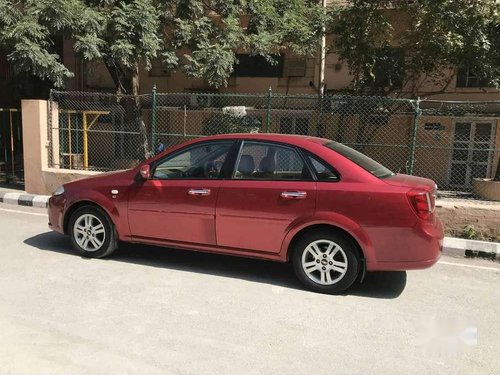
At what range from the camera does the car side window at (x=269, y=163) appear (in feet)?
16.0

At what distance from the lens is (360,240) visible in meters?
4.57

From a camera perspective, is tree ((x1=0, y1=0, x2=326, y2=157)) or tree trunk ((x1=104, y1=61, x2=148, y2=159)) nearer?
tree ((x1=0, y1=0, x2=326, y2=157))

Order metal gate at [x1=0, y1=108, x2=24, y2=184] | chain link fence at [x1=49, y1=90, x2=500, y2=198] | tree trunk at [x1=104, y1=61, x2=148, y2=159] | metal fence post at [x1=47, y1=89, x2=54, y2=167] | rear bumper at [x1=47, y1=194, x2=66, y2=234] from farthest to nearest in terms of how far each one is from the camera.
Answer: tree trunk at [x1=104, y1=61, x2=148, y2=159] → chain link fence at [x1=49, y1=90, x2=500, y2=198] → metal gate at [x1=0, y1=108, x2=24, y2=184] → metal fence post at [x1=47, y1=89, x2=54, y2=167] → rear bumper at [x1=47, y1=194, x2=66, y2=234]

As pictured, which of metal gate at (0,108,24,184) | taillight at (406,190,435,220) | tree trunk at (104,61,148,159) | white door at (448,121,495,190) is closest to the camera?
taillight at (406,190,435,220)

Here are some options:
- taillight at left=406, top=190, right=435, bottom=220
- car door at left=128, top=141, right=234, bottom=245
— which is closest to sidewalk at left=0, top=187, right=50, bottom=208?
car door at left=128, top=141, right=234, bottom=245

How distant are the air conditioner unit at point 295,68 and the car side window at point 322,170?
12.2 meters

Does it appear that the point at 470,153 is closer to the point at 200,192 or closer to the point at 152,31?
the point at 152,31

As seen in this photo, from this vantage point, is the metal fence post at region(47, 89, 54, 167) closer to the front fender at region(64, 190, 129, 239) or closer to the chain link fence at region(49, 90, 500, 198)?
the chain link fence at region(49, 90, 500, 198)

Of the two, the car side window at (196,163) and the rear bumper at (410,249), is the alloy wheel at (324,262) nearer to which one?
the rear bumper at (410,249)

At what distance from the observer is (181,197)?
5.24 meters

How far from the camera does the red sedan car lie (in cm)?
452

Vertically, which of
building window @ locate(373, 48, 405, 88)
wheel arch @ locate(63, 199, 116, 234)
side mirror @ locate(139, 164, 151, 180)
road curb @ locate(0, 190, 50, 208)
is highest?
building window @ locate(373, 48, 405, 88)

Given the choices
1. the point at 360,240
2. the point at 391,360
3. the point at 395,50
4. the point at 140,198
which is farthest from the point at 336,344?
the point at 395,50

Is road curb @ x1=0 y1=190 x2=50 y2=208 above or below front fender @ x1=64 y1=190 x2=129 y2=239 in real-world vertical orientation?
below
